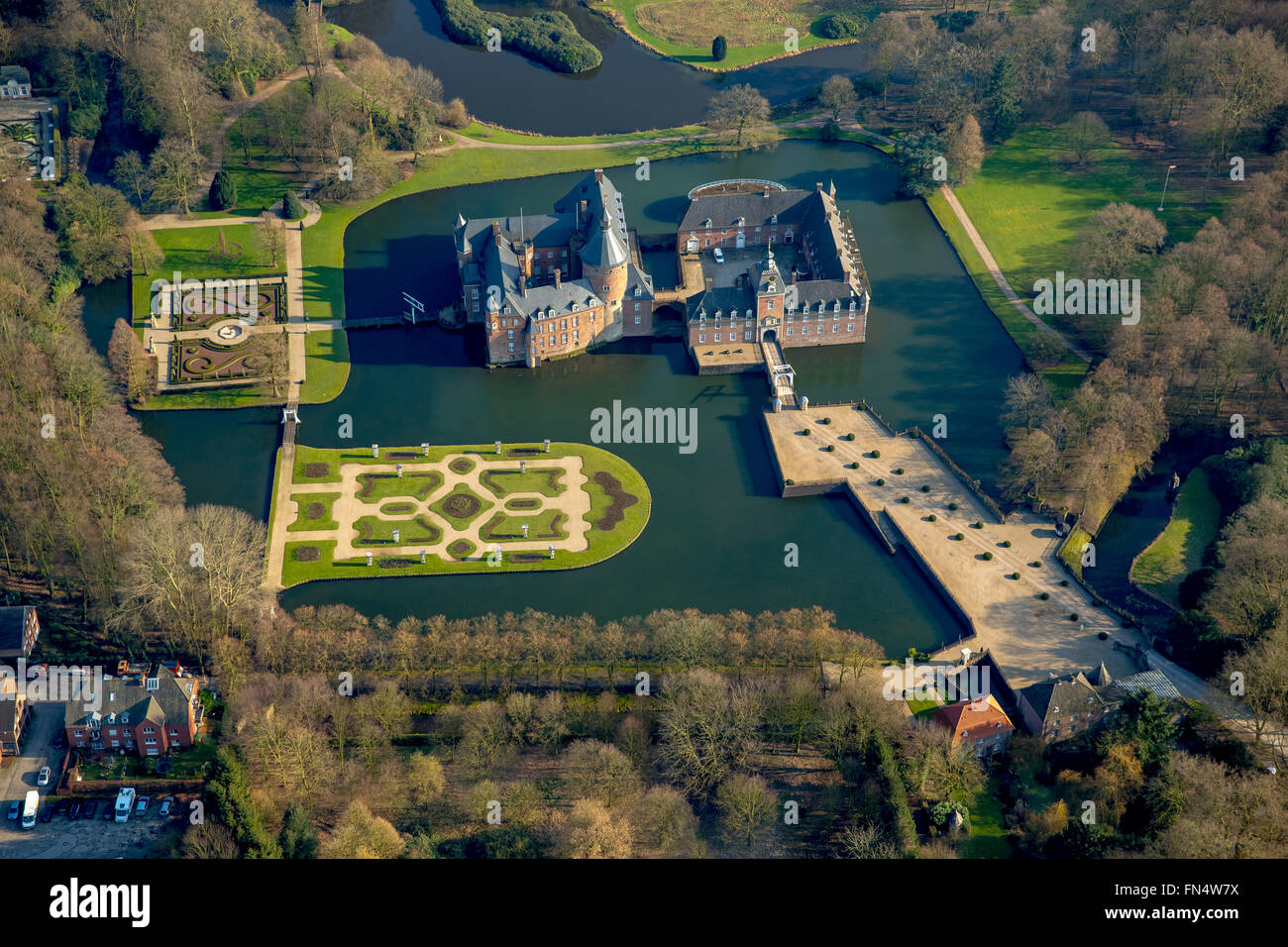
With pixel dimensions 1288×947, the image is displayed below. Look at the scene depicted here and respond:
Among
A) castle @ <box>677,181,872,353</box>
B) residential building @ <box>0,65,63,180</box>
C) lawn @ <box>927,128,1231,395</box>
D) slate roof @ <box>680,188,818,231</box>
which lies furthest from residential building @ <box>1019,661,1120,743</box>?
residential building @ <box>0,65,63,180</box>

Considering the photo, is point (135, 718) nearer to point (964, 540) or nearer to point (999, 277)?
point (964, 540)

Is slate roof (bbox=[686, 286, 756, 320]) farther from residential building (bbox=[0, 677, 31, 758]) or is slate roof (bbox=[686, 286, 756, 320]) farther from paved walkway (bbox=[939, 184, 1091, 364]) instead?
residential building (bbox=[0, 677, 31, 758])

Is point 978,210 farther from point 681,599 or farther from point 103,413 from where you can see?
point 103,413

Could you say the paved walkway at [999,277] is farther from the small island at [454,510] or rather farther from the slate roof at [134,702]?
the slate roof at [134,702]

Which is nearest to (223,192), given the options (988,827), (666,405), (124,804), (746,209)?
(746,209)

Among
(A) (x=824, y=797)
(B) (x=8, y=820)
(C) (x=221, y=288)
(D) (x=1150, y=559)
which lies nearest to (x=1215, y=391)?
(D) (x=1150, y=559)

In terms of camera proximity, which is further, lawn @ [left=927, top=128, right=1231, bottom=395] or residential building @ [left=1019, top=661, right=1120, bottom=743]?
lawn @ [left=927, top=128, right=1231, bottom=395]
